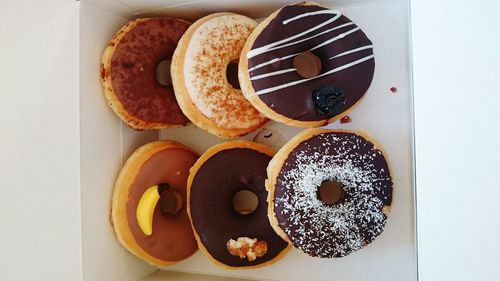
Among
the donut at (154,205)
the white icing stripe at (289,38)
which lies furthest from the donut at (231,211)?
the white icing stripe at (289,38)

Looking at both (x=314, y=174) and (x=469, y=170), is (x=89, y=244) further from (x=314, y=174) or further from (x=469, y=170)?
(x=469, y=170)

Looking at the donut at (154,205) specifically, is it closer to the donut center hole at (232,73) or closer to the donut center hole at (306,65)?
the donut center hole at (232,73)

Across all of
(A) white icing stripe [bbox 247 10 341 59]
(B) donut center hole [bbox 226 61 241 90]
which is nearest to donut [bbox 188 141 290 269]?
(B) donut center hole [bbox 226 61 241 90]

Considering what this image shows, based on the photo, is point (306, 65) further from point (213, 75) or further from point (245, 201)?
point (245, 201)

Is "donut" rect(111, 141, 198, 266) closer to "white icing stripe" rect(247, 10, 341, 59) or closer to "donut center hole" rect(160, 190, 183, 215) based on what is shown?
"donut center hole" rect(160, 190, 183, 215)

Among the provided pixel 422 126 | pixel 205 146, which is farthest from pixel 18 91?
pixel 422 126

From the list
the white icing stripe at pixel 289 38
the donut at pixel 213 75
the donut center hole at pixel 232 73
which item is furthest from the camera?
the donut center hole at pixel 232 73

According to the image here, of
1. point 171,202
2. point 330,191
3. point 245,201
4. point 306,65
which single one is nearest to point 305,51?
point 306,65

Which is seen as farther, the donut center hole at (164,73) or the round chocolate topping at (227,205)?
the donut center hole at (164,73)
